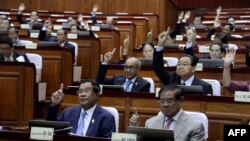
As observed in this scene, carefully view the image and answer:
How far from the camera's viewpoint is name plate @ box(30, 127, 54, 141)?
10.7ft

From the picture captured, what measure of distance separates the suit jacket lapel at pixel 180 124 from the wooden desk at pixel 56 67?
3.35 metres

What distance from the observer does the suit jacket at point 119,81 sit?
18.1 ft

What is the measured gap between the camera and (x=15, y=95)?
19.6ft

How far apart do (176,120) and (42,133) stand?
3.00 feet

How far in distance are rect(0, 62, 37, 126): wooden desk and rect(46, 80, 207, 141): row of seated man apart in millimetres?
1773

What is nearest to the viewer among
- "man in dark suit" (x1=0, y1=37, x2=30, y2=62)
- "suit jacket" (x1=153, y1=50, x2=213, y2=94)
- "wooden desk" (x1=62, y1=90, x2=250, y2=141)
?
"wooden desk" (x1=62, y1=90, x2=250, y2=141)

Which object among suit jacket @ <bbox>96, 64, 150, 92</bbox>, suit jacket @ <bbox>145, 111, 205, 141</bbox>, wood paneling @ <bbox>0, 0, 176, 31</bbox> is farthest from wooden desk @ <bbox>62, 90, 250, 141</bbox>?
wood paneling @ <bbox>0, 0, 176, 31</bbox>

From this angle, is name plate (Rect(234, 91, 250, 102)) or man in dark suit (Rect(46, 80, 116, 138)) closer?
man in dark suit (Rect(46, 80, 116, 138))

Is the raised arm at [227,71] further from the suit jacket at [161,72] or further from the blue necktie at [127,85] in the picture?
the blue necktie at [127,85]

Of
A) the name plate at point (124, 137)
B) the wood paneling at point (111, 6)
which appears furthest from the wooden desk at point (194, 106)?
the wood paneling at point (111, 6)

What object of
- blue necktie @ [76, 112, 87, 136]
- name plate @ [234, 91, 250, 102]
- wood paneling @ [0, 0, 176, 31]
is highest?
wood paneling @ [0, 0, 176, 31]

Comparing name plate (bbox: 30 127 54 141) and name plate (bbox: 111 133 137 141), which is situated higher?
name plate (bbox: 111 133 137 141)

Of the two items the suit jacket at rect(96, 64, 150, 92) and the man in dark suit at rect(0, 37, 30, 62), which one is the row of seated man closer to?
the suit jacket at rect(96, 64, 150, 92)

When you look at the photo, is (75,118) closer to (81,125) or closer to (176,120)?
(81,125)
